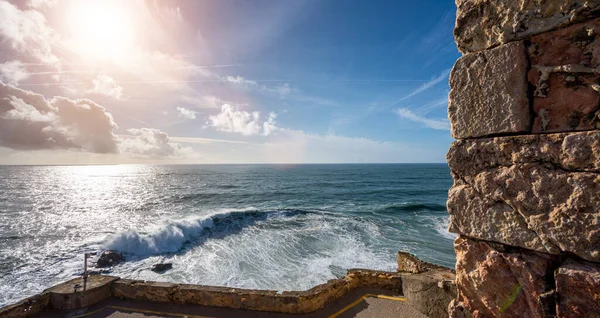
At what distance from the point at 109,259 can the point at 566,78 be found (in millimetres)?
20709

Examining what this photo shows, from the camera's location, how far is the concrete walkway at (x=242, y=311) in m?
5.80

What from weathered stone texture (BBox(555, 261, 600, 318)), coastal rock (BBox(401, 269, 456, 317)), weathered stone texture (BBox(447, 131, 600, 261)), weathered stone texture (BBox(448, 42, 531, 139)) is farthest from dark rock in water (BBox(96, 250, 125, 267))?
weathered stone texture (BBox(555, 261, 600, 318))

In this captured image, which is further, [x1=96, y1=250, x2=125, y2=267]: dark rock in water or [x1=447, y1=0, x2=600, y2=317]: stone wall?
[x1=96, y1=250, x2=125, y2=267]: dark rock in water

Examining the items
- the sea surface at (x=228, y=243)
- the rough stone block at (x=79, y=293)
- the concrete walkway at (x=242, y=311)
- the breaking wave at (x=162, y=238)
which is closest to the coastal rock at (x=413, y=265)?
the concrete walkway at (x=242, y=311)

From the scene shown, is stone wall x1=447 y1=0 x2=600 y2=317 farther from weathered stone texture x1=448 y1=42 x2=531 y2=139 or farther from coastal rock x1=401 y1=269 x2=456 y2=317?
coastal rock x1=401 y1=269 x2=456 y2=317

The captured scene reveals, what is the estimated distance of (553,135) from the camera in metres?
2.00

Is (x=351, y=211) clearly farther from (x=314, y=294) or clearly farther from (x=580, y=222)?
(x=580, y=222)

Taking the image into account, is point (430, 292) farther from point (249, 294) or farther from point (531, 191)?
point (531, 191)

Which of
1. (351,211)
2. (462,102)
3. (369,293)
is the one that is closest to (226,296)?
(369,293)

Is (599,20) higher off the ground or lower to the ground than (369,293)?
higher

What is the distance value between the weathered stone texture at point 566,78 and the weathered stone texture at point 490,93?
0.09 m

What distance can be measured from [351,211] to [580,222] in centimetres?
2969

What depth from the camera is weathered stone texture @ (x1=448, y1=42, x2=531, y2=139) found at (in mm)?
2139

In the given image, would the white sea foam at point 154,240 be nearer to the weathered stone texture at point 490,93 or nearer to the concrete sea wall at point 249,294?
the concrete sea wall at point 249,294
